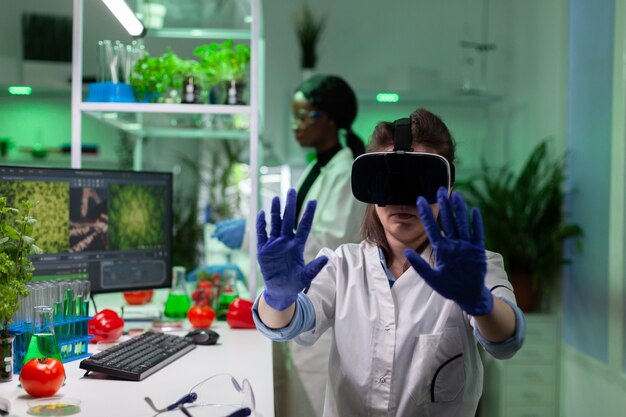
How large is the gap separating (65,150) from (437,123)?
5.80 ft

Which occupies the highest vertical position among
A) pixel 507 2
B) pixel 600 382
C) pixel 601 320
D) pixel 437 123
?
pixel 507 2

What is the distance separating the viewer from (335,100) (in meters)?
2.83

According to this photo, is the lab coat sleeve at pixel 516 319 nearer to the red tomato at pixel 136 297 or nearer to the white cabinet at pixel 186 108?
the white cabinet at pixel 186 108

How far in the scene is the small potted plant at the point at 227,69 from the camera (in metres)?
2.53

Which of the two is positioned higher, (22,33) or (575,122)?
(22,33)

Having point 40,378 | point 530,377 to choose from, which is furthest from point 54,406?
point 530,377

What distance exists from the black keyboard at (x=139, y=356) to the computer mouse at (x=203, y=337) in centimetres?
3

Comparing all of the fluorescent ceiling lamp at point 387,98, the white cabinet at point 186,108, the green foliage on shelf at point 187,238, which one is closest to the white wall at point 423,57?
the fluorescent ceiling lamp at point 387,98

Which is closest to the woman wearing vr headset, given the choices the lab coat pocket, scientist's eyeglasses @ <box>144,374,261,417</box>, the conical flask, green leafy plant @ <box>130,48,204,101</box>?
the lab coat pocket

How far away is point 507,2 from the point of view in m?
4.73

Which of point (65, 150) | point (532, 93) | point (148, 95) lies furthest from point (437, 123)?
point (532, 93)

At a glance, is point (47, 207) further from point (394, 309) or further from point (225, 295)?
point (394, 309)

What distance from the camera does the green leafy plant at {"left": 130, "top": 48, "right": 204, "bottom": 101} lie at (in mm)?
2494

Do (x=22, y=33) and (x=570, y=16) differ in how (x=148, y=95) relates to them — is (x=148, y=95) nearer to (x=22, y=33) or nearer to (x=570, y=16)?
(x=22, y=33)
